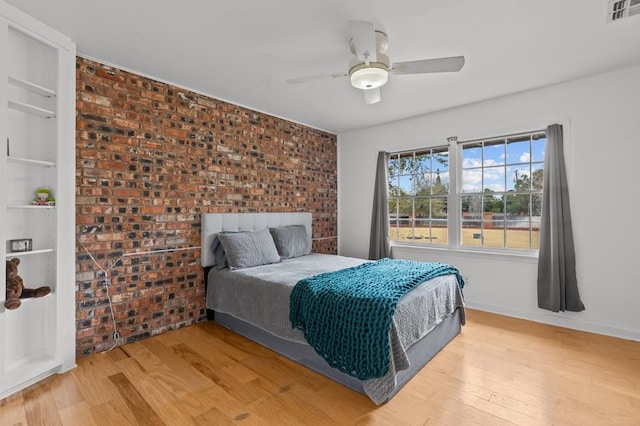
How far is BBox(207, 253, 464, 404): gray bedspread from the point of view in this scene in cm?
196

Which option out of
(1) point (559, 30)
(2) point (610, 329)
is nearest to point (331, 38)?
(1) point (559, 30)

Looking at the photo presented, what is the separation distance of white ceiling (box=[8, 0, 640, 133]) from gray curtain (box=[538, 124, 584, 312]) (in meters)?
0.78

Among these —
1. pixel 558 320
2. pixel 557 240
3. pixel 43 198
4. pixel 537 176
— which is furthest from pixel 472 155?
pixel 43 198

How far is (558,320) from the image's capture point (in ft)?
10.6

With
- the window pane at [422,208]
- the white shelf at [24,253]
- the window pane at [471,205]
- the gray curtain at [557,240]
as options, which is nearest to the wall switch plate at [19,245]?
the white shelf at [24,253]

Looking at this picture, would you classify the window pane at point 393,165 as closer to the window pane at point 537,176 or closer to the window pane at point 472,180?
the window pane at point 472,180

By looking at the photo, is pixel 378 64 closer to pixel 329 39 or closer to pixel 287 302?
pixel 329 39

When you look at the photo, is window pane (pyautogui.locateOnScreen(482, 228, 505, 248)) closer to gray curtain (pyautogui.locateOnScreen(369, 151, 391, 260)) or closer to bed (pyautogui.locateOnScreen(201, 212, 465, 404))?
bed (pyautogui.locateOnScreen(201, 212, 465, 404))

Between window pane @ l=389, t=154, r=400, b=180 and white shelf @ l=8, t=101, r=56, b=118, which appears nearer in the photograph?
white shelf @ l=8, t=101, r=56, b=118

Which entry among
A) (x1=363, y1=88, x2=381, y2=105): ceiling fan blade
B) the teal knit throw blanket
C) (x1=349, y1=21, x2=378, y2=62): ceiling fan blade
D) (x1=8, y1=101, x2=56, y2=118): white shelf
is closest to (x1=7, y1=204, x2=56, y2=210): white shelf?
(x1=8, y1=101, x2=56, y2=118): white shelf

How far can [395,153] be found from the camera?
455 cm

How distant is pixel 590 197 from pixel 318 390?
10.4ft

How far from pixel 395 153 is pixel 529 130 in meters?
1.67

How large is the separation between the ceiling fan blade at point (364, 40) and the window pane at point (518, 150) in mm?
2386
